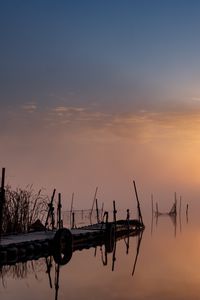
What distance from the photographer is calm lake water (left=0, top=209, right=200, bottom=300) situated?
1781 cm

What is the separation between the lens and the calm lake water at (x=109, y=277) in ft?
58.4

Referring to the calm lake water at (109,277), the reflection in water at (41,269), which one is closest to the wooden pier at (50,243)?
the reflection in water at (41,269)

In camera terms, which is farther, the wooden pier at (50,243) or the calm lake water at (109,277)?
the wooden pier at (50,243)

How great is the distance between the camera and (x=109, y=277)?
21766mm

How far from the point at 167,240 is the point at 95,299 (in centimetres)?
2374

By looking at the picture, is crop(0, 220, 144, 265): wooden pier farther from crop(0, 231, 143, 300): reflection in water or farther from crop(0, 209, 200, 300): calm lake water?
crop(0, 209, 200, 300): calm lake water

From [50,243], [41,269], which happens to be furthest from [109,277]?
[50,243]

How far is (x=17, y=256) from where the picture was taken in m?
22.1

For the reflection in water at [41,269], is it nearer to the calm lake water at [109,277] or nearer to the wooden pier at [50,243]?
the calm lake water at [109,277]

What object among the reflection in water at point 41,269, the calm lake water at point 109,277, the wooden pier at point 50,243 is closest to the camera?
the calm lake water at point 109,277

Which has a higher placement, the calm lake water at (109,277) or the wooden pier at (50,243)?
the wooden pier at (50,243)


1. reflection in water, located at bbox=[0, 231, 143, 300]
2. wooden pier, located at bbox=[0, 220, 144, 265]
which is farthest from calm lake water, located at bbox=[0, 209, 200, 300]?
wooden pier, located at bbox=[0, 220, 144, 265]

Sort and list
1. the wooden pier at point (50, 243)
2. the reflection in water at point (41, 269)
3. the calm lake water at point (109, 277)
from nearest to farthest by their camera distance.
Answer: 1. the calm lake water at point (109, 277)
2. the reflection in water at point (41, 269)
3. the wooden pier at point (50, 243)

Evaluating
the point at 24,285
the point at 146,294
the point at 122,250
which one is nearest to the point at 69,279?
the point at 24,285
